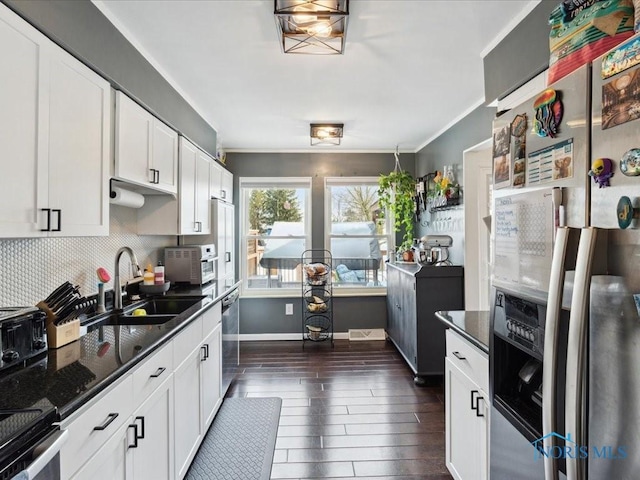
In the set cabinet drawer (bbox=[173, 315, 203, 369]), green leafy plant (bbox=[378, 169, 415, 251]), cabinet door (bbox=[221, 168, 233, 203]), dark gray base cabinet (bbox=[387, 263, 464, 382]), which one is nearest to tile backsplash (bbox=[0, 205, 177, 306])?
cabinet drawer (bbox=[173, 315, 203, 369])

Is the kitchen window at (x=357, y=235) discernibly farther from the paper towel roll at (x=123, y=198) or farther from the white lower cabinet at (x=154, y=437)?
the white lower cabinet at (x=154, y=437)

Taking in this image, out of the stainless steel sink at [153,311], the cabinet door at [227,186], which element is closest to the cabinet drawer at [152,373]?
the stainless steel sink at [153,311]

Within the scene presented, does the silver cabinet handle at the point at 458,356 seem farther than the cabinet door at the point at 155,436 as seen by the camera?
Yes

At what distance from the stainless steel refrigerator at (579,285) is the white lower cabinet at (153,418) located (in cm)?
125

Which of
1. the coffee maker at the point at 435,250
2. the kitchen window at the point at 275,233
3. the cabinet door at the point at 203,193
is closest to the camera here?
the cabinet door at the point at 203,193

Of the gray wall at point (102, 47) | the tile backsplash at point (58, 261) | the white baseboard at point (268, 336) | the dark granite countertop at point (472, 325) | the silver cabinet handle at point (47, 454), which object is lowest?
the white baseboard at point (268, 336)

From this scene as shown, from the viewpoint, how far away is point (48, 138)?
4.37ft

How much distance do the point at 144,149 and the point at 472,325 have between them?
2.06m

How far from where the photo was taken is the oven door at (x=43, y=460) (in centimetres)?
78

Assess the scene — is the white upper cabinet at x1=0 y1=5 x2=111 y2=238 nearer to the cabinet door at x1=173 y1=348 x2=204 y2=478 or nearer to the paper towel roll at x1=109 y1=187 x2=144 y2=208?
the paper towel roll at x1=109 y1=187 x2=144 y2=208

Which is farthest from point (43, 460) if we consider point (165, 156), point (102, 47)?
point (165, 156)

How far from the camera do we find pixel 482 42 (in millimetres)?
2148

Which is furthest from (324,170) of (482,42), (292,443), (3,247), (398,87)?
(3,247)

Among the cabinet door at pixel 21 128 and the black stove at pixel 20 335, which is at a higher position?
the cabinet door at pixel 21 128
